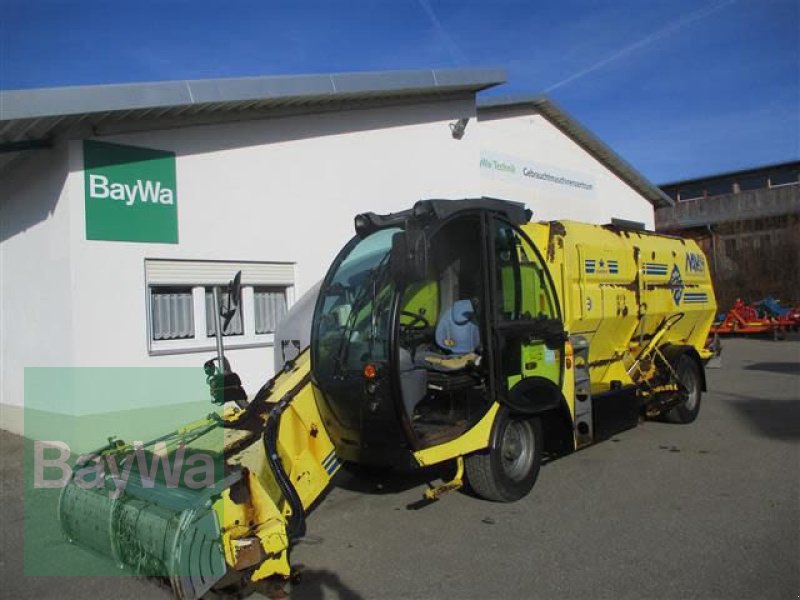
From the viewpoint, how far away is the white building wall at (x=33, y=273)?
823cm

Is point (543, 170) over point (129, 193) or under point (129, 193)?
over

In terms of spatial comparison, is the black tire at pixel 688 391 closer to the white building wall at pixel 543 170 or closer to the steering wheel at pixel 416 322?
the steering wheel at pixel 416 322

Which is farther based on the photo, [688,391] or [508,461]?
[688,391]

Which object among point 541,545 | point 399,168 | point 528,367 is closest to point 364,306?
point 528,367

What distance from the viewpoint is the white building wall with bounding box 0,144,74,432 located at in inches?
324

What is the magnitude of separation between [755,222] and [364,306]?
32.0 m

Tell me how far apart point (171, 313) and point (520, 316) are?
208 inches

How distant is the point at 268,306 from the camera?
10523 millimetres

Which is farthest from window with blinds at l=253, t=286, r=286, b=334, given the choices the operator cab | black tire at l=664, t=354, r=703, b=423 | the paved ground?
black tire at l=664, t=354, r=703, b=423

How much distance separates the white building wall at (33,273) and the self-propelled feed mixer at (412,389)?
3.46 metres

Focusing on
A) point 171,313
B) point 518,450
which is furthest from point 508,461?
point 171,313

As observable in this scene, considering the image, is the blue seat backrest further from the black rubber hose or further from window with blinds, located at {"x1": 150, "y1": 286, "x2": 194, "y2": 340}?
window with blinds, located at {"x1": 150, "y1": 286, "x2": 194, "y2": 340}
